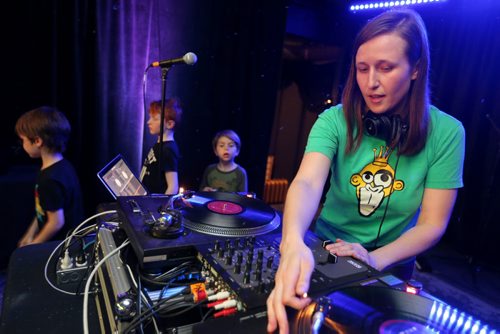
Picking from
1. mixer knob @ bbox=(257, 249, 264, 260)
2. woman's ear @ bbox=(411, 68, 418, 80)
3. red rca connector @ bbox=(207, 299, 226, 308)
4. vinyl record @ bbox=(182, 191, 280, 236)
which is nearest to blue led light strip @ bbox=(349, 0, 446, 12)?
woman's ear @ bbox=(411, 68, 418, 80)

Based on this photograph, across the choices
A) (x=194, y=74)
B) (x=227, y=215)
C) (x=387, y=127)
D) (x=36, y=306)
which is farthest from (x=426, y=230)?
(x=194, y=74)

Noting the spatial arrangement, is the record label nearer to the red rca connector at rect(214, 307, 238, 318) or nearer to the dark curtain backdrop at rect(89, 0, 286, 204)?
the red rca connector at rect(214, 307, 238, 318)

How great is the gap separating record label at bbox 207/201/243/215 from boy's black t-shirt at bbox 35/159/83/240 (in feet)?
3.40

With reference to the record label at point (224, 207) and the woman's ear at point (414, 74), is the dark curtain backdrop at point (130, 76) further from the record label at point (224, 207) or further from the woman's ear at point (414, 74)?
the woman's ear at point (414, 74)

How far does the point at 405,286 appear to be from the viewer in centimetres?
59

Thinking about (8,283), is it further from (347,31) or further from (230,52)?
(347,31)

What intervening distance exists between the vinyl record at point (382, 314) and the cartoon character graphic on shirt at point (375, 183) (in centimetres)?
46

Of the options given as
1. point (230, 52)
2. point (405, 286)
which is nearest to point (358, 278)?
point (405, 286)

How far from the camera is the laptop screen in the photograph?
1118mm

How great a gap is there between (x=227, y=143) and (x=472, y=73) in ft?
7.94

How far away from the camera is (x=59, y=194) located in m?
1.59

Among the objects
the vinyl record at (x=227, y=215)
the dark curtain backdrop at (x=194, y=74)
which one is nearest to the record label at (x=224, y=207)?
the vinyl record at (x=227, y=215)

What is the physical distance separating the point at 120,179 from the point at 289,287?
2.88ft

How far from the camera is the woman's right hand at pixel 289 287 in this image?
0.45 m
